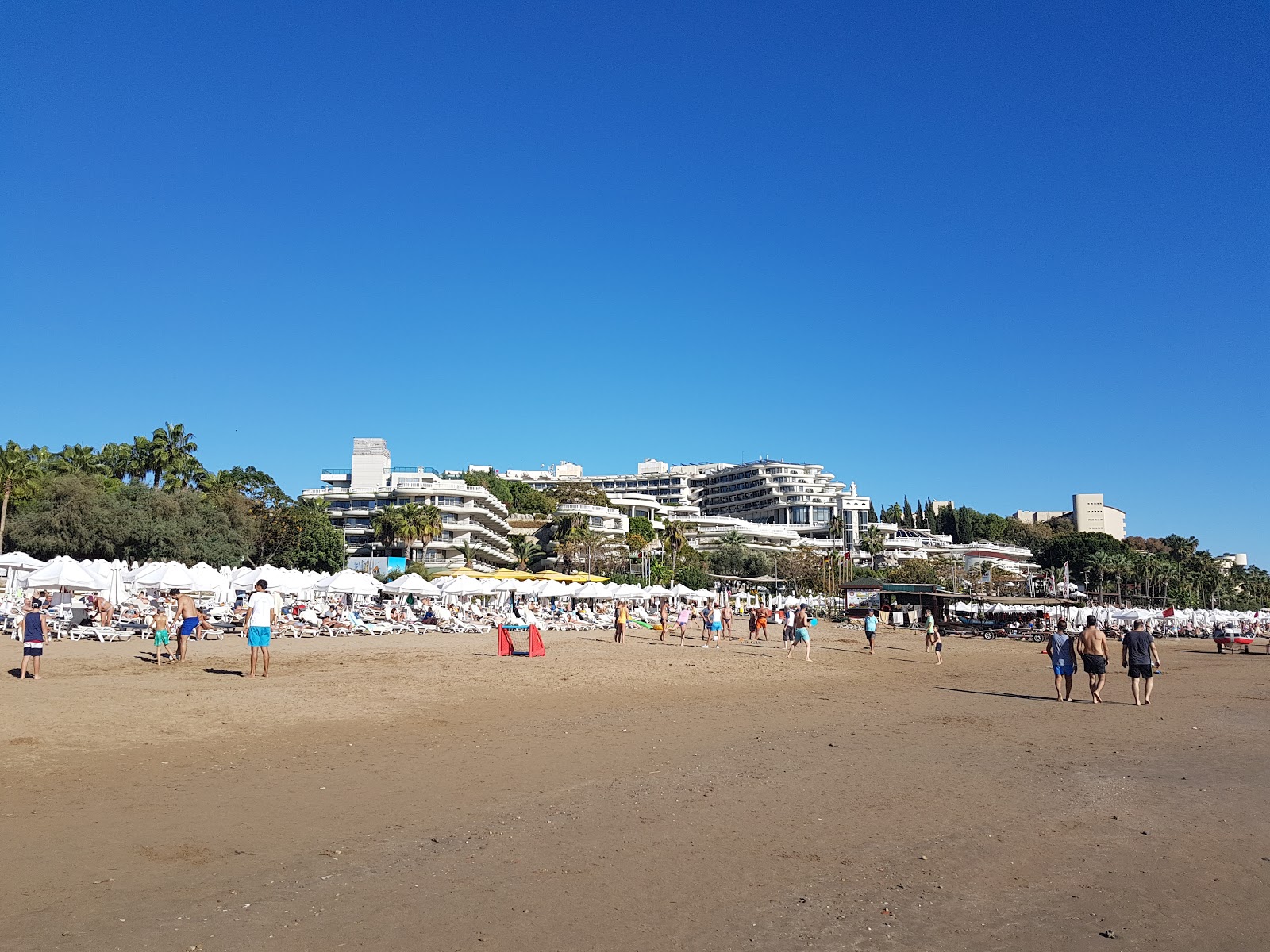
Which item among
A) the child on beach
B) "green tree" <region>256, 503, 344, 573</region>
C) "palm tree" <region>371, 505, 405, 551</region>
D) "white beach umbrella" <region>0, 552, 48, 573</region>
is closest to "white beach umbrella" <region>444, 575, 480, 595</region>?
"white beach umbrella" <region>0, 552, 48, 573</region>

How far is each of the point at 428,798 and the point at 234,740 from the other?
3.37m

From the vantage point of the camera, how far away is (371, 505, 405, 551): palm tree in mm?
83500

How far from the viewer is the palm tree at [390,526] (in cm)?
8350

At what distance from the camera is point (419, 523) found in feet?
276

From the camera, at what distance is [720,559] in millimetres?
102562

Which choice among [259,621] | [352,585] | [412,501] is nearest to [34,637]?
[259,621]

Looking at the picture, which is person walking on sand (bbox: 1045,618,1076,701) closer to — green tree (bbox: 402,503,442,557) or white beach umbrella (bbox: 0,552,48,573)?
white beach umbrella (bbox: 0,552,48,573)

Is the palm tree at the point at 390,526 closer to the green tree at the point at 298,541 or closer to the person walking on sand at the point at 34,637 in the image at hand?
the green tree at the point at 298,541

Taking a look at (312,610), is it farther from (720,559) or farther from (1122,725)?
(720,559)

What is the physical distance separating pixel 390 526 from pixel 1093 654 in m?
73.3

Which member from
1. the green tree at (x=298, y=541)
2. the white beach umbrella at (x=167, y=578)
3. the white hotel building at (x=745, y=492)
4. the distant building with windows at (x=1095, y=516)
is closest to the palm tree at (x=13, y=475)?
the green tree at (x=298, y=541)

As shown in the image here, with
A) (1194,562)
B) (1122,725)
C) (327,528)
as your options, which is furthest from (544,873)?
(1194,562)

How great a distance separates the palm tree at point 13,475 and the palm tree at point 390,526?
112 feet

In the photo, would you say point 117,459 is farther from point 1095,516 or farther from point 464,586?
point 1095,516
